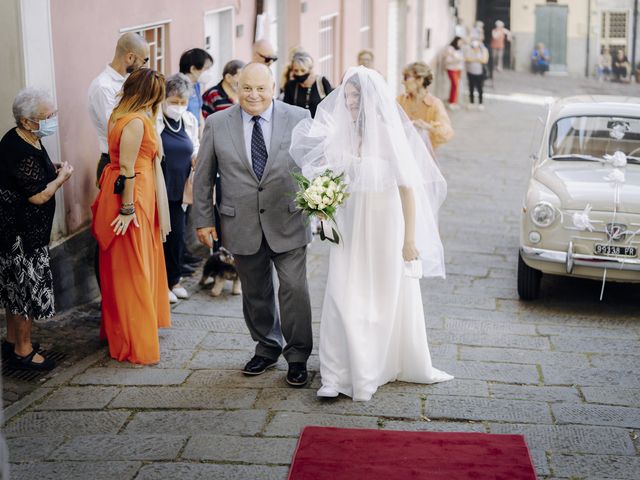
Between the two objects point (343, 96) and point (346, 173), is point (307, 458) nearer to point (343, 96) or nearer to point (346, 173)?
point (346, 173)

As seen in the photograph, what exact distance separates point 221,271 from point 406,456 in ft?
12.0

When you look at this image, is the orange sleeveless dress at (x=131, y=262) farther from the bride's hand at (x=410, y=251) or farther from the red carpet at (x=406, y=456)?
the bride's hand at (x=410, y=251)

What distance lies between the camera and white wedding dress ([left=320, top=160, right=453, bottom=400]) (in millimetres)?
6473

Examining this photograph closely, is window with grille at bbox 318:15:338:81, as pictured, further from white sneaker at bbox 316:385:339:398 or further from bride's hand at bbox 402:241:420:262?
white sneaker at bbox 316:385:339:398

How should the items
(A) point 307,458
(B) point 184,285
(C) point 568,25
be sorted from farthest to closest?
(C) point 568,25, (B) point 184,285, (A) point 307,458

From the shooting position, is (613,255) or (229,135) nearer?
(229,135)

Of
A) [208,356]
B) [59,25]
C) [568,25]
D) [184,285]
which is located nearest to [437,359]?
[208,356]

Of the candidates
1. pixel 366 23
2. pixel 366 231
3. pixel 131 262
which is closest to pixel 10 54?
pixel 131 262

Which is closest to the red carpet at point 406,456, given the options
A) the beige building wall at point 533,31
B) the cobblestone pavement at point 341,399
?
the cobblestone pavement at point 341,399

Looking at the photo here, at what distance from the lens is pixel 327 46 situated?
17438 millimetres

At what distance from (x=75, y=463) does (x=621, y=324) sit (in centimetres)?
489

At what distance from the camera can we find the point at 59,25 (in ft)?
27.0

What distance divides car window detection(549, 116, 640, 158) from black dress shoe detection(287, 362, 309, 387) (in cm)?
414

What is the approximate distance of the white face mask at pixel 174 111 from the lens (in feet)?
27.2
